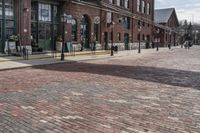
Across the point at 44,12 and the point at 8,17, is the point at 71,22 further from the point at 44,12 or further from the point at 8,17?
the point at 8,17

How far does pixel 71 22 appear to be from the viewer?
3588 centimetres

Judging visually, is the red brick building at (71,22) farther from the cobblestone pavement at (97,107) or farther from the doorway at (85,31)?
the cobblestone pavement at (97,107)

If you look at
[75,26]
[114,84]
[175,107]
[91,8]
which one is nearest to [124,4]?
[91,8]

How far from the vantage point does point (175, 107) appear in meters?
9.32

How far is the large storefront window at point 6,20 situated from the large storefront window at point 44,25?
9.56 feet

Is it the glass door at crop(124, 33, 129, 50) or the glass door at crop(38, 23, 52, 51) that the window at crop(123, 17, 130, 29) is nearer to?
the glass door at crop(124, 33, 129, 50)

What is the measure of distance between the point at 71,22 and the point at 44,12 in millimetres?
3765

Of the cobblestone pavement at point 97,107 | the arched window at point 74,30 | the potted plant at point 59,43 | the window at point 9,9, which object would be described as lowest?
the cobblestone pavement at point 97,107

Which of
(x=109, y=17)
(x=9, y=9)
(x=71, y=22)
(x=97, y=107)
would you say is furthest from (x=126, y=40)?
(x=97, y=107)

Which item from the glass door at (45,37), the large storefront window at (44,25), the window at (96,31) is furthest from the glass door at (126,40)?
the glass door at (45,37)

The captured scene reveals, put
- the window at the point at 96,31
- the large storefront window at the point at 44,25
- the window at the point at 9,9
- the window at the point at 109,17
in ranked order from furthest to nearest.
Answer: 1. the window at the point at 109,17
2. the window at the point at 96,31
3. the large storefront window at the point at 44,25
4. the window at the point at 9,9

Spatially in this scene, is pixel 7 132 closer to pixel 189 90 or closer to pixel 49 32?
pixel 189 90

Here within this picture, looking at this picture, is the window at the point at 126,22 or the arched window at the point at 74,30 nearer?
the arched window at the point at 74,30

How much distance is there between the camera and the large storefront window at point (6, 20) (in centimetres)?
2795
